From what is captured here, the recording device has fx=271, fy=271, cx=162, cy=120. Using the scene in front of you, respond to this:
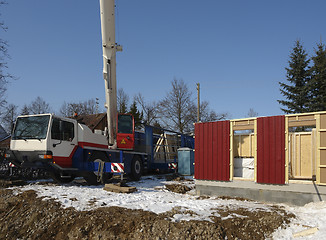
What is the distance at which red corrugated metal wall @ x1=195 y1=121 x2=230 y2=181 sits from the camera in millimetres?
8797

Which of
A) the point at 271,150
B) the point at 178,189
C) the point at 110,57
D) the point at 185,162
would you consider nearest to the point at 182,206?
the point at 271,150

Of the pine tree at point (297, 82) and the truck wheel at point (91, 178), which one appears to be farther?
the pine tree at point (297, 82)

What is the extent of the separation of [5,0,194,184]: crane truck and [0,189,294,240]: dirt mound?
Result: 272cm

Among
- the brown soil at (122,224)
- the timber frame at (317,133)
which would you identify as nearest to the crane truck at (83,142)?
the brown soil at (122,224)

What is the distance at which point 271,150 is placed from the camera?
8.05m

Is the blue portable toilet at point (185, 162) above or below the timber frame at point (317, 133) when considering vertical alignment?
below

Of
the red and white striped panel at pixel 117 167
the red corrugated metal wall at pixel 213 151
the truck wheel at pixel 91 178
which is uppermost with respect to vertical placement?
the red corrugated metal wall at pixel 213 151

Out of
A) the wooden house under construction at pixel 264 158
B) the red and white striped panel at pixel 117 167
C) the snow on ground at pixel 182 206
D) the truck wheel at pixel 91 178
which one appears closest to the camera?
the snow on ground at pixel 182 206

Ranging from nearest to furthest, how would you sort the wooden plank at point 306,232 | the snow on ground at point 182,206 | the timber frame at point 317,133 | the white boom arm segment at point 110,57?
1. the wooden plank at point 306,232
2. the snow on ground at point 182,206
3. the timber frame at point 317,133
4. the white boom arm segment at point 110,57

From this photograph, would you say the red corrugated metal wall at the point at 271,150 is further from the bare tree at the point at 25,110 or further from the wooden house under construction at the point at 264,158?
the bare tree at the point at 25,110

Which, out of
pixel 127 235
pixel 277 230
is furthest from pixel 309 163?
pixel 127 235

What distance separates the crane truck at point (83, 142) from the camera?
30.8 feet

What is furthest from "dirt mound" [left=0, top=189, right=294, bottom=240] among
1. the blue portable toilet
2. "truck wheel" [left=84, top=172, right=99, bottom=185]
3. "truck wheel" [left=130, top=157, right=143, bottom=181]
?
the blue portable toilet

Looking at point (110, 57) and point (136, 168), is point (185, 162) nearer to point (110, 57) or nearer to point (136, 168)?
point (136, 168)
